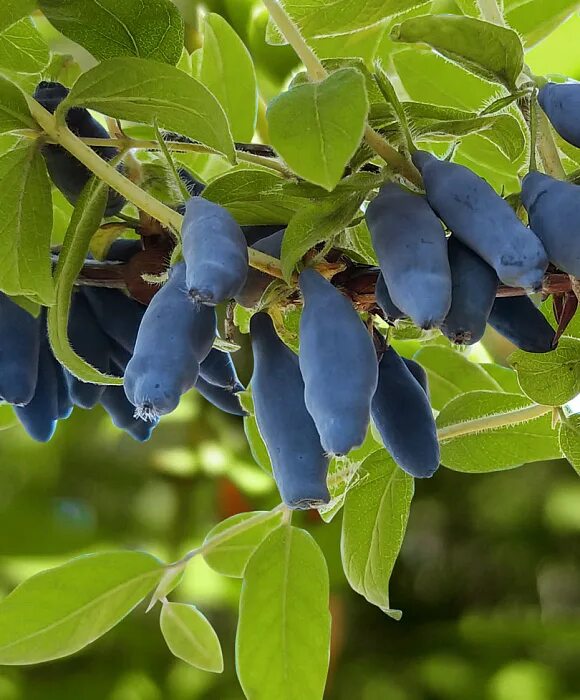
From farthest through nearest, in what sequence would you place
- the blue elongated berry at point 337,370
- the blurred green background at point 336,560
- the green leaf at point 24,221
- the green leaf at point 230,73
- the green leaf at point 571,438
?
the blurred green background at point 336,560
the green leaf at point 230,73
the green leaf at point 571,438
the green leaf at point 24,221
the blue elongated berry at point 337,370

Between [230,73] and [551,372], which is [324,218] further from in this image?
[230,73]

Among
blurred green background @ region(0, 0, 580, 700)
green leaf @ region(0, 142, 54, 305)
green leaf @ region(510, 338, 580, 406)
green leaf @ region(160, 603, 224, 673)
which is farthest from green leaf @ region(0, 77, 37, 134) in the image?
blurred green background @ region(0, 0, 580, 700)

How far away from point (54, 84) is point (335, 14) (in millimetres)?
119

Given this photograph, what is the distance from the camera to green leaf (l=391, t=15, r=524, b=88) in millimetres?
288

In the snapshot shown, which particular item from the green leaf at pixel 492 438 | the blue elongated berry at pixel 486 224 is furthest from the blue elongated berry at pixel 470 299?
the green leaf at pixel 492 438

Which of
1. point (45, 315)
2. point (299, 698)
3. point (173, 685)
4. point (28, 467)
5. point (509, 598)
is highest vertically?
point (45, 315)

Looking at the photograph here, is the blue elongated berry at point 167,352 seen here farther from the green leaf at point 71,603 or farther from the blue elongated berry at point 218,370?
the green leaf at point 71,603

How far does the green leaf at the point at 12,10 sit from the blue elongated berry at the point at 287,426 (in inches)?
6.0

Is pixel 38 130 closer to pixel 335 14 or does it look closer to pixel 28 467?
pixel 335 14

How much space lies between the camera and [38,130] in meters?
0.34

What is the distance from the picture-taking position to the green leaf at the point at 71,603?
480 millimetres

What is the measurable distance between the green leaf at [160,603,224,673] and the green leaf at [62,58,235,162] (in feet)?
1.12

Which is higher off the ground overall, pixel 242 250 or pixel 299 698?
pixel 242 250

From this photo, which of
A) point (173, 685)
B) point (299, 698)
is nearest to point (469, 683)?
point (173, 685)
